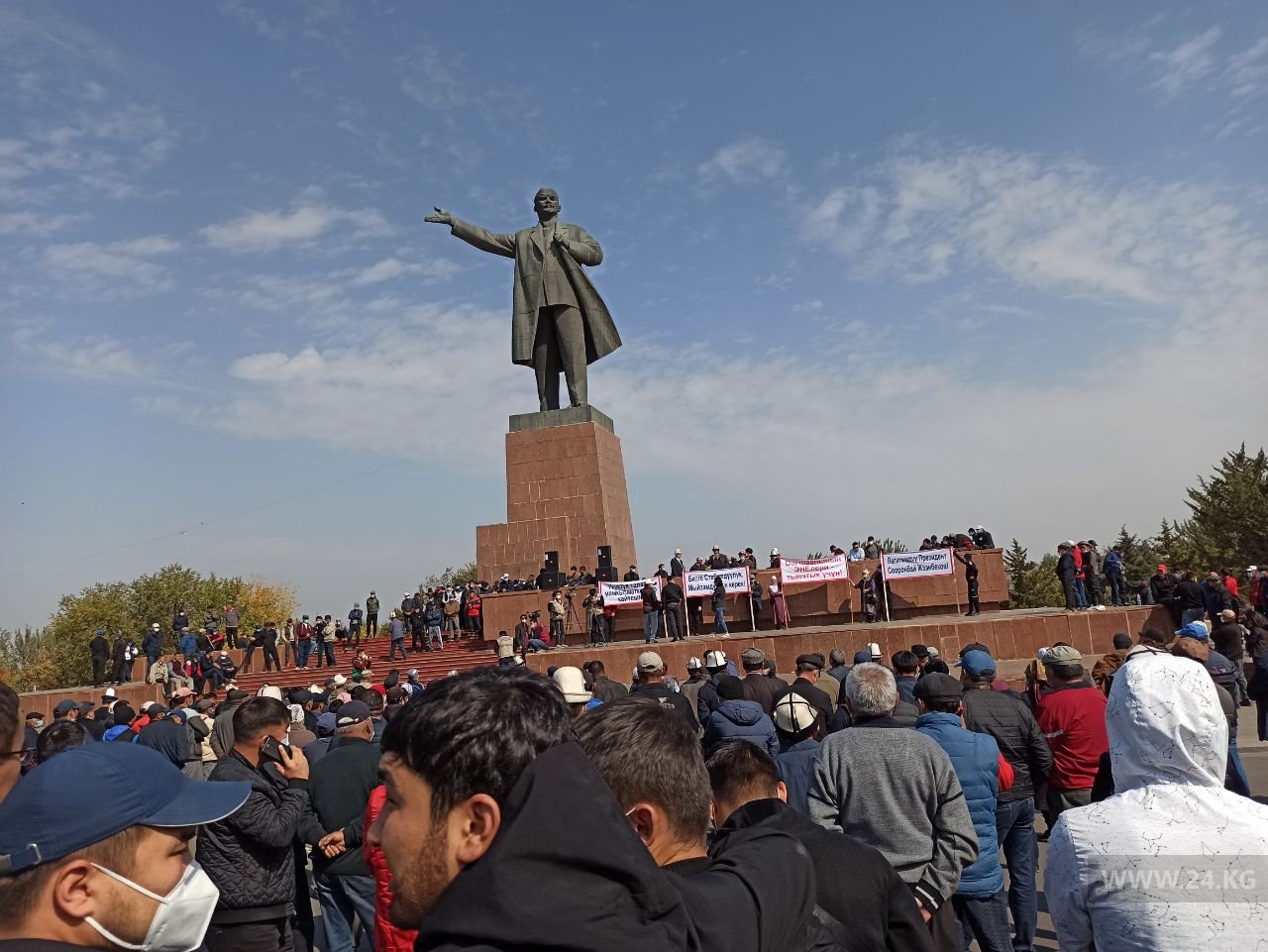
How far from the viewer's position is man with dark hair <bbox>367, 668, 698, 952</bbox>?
1.14m

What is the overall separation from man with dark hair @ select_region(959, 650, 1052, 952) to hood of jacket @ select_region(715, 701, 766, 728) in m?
1.08

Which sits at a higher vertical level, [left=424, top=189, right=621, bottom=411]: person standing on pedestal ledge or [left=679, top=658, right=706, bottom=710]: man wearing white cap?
[left=424, top=189, right=621, bottom=411]: person standing on pedestal ledge

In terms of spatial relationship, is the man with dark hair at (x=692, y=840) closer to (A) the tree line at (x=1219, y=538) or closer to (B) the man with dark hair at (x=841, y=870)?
(B) the man with dark hair at (x=841, y=870)

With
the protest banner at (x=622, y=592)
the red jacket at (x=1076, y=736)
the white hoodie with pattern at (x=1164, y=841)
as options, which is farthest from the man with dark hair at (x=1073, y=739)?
the protest banner at (x=622, y=592)

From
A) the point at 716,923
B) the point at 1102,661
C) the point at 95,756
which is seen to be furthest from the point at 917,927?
the point at 1102,661

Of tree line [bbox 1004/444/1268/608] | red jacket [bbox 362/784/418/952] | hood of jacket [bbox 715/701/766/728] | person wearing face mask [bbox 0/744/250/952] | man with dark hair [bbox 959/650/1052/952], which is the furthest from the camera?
tree line [bbox 1004/444/1268/608]

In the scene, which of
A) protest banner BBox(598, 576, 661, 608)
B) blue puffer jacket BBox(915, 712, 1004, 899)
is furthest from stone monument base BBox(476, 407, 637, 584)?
blue puffer jacket BBox(915, 712, 1004, 899)

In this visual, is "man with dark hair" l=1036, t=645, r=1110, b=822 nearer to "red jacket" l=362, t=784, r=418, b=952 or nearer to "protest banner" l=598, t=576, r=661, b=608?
"red jacket" l=362, t=784, r=418, b=952

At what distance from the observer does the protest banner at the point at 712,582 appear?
17719 mm

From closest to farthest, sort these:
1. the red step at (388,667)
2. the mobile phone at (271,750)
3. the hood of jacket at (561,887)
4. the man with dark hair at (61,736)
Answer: the hood of jacket at (561,887) < the mobile phone at (271,750) < the man with dark hair at (61,736) < the red step at (388,667)

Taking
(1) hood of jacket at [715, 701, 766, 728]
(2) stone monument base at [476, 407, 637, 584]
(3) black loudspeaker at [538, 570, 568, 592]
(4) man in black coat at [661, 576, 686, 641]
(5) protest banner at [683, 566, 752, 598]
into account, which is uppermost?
(2) stone monument base at [476, 407, 637, 584]

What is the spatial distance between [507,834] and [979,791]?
3.23 metres

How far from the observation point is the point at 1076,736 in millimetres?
4984

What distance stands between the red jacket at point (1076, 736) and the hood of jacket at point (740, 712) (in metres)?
1.52
